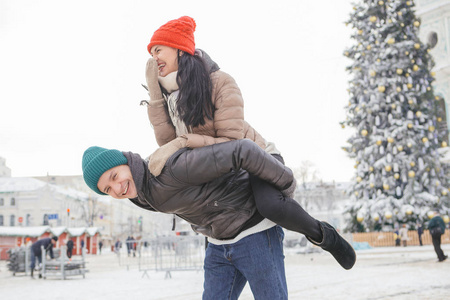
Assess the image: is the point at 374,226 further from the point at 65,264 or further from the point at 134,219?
the point at 134,219

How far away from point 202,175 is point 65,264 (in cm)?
1482

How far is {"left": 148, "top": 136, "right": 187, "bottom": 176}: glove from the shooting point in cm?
242

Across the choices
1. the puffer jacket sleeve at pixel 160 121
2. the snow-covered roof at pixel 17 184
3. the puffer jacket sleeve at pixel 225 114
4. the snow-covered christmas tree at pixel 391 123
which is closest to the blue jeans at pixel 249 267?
the puffer jacket sleeve at pixel 225 114

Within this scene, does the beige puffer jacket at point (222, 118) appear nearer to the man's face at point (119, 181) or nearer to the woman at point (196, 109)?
the woman at point (196, 109)

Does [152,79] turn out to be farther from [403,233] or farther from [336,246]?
[403,233]

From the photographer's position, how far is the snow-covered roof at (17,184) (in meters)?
66.4

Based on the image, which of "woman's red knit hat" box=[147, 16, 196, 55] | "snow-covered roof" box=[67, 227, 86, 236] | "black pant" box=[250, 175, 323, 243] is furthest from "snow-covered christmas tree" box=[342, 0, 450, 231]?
"snow-covered roof" box=[67, 227, 86, 236]

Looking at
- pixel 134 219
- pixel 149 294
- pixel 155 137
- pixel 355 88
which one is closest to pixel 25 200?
pixel 134 219

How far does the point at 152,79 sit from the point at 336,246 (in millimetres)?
1399

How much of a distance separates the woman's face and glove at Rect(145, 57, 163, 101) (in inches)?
1.4

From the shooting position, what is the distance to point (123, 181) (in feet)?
8.05

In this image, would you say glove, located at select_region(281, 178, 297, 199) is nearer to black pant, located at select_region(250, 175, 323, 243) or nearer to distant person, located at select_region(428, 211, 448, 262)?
black pant, located at select_region(250, 175, 323, 243)

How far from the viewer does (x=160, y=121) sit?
2857 millimetres

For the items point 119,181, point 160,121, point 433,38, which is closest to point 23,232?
point 433,38
